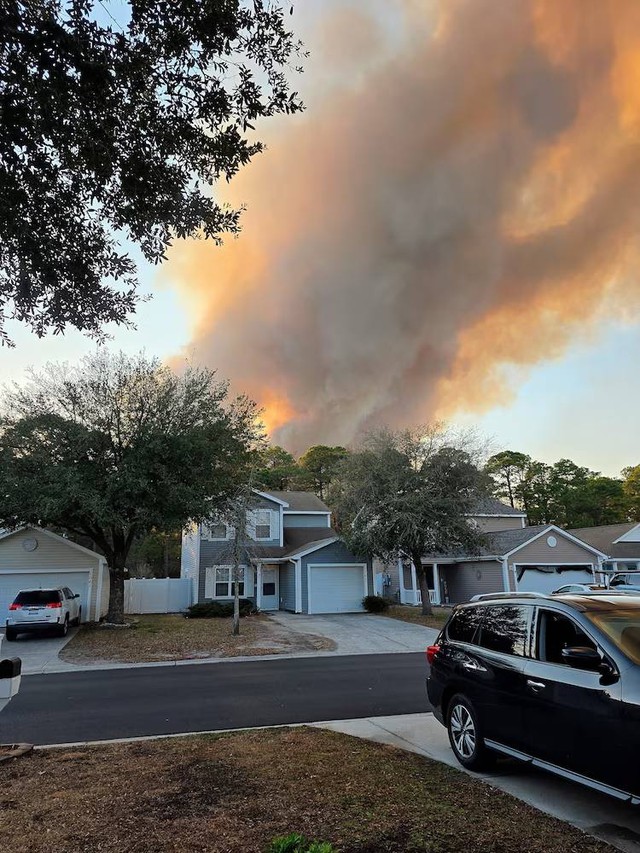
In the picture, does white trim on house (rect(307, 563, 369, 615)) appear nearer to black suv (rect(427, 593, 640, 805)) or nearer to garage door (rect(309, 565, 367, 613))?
garage door (rect(309, 565, 367, 613))

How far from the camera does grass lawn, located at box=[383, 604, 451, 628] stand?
74.6 feet

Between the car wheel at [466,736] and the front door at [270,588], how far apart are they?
25324 millimetres

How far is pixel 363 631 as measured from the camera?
20.7 m

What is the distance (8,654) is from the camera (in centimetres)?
1606

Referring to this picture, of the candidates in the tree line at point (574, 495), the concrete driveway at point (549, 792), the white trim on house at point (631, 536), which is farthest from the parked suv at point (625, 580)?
the tree line at point (574, 495)

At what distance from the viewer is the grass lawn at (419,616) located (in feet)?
74.6

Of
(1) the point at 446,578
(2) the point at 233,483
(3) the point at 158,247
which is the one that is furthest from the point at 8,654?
(1) the point at 446,578

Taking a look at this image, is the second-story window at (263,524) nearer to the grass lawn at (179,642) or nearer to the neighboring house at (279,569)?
the neighboring house at (279,569)

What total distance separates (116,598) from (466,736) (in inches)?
764

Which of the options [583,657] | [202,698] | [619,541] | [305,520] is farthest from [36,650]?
[619,541]

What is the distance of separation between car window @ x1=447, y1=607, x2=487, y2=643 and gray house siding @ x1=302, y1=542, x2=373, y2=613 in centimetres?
2206

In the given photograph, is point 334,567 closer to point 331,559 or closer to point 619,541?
point 331,559

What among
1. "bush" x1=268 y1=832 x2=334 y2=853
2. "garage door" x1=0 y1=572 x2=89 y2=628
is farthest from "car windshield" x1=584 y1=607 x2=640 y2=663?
"garage door" x1=0 y1=572 x2=89 y2=628

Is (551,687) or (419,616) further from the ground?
(551,687)
